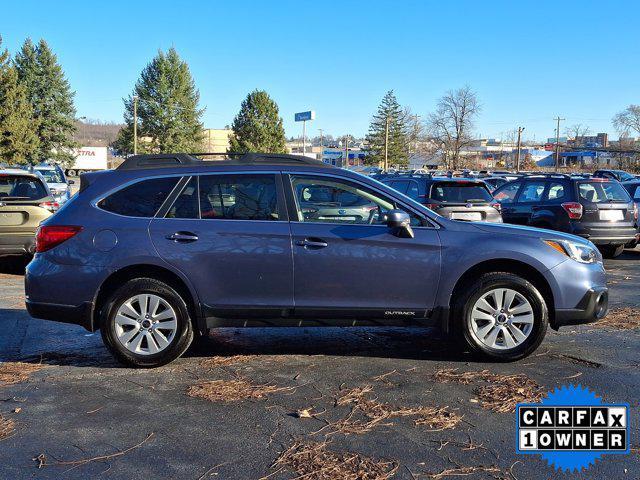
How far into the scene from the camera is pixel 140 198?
554 centimetres

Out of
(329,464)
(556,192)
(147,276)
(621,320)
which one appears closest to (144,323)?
(147,276)

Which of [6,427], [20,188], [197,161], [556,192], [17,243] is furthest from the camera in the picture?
[556,192]

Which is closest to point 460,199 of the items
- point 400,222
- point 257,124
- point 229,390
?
point 400,222

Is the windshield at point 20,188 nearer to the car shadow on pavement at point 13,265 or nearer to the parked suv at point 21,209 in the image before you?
the parked suv at point 21,209

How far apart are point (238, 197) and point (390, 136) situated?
3223 inches

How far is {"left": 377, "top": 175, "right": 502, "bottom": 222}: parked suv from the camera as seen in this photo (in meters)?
11.4

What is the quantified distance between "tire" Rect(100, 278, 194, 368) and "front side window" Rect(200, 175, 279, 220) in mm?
761

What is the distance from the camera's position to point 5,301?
830 centimetres

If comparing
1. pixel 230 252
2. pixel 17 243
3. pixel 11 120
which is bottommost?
pixel 17 243

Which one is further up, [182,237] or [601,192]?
[601,192]

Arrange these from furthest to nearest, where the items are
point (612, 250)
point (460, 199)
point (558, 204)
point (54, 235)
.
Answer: point (612, 250) < point (558, 204) < point (460, 199) < point (54, 235)

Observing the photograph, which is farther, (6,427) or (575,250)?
(575,250)

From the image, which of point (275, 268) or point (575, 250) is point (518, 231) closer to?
point (575, 250)

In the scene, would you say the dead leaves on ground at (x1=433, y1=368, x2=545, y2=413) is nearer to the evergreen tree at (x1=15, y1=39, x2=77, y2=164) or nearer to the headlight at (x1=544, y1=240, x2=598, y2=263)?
the headlight at (x1=544, y1=240, x2=598, y2=263)
